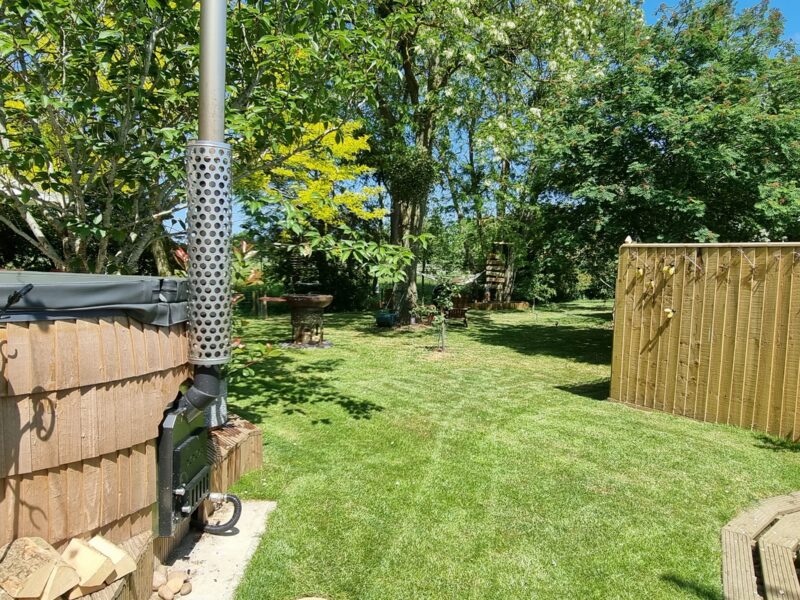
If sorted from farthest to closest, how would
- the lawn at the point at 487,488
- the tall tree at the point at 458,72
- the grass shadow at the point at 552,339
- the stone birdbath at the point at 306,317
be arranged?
the tall tree at the point at 458,72
the grass shadow at the point at 552,339
the stone birdbath at the point at 306,317
the lawn at the point at 487,488

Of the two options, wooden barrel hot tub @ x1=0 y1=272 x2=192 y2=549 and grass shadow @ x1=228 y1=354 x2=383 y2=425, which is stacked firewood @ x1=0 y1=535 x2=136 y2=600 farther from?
grass shadow @ x1=228 y1=354 x2=383 y2=425

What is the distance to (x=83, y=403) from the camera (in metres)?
1.87

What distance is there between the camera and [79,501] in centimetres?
190

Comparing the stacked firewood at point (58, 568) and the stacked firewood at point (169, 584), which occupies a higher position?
the stacked firewood at point (58, 568)

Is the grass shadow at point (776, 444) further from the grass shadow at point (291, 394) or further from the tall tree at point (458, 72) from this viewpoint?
the tall tree at point (458, 72)

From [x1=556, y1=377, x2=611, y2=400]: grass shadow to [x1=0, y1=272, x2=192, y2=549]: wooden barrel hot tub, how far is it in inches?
204

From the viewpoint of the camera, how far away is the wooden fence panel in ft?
14.9

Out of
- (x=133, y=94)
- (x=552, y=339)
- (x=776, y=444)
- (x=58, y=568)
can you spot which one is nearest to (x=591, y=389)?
(x=776, y=444)

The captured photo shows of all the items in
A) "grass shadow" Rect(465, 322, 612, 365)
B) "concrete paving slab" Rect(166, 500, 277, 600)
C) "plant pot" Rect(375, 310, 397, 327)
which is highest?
"plant pot" Rect(375, 310, 397, 327)

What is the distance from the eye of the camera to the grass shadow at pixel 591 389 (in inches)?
243

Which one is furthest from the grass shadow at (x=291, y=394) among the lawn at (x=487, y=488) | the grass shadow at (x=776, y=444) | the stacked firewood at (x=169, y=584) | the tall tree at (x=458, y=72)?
the tall tree at (x=458, y=72)

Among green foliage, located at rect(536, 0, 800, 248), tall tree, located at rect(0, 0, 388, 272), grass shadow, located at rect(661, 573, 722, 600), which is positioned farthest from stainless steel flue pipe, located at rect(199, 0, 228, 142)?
green foliage, located at rect(536, 0, 800, 248)

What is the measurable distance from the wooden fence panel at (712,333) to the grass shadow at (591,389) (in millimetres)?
333

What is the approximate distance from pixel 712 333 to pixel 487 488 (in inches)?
122
